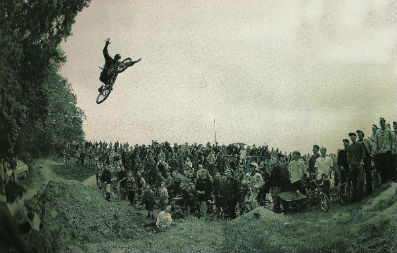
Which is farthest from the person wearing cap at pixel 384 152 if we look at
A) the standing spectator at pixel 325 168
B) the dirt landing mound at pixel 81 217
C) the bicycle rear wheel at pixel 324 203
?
the dirt landing mound at pixel 81 217

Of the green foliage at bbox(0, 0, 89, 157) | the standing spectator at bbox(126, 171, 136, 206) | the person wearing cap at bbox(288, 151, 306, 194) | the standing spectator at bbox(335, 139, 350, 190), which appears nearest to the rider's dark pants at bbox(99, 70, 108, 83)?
the green foliage at bbox(0, 0, 89, 157)

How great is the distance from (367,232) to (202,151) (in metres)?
9.24

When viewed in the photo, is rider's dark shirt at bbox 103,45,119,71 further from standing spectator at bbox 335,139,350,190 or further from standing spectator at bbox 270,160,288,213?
standing spectator at bbox 335,139,350,190

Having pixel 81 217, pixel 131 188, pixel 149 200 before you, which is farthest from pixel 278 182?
pixel 81 217

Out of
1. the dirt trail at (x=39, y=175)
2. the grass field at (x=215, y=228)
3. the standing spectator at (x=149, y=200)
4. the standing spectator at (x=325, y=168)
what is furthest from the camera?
the dirt trail at (x=39, y=175)

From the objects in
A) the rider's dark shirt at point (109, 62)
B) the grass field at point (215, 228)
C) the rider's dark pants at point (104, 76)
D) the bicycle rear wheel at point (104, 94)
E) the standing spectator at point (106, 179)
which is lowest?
the grass field at point (215, 228)

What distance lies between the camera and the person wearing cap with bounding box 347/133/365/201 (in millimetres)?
10055

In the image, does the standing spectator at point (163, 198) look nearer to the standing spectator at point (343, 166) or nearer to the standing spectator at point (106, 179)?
the standing spectator at point (106, 179)

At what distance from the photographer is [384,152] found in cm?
977

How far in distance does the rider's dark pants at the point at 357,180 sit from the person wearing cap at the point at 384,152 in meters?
0.42

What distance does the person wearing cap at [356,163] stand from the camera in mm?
10055

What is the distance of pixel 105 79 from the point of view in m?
12.2

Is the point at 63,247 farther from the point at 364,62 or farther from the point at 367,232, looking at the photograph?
the point at 364,62

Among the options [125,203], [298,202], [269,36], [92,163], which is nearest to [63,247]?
[125,203]
